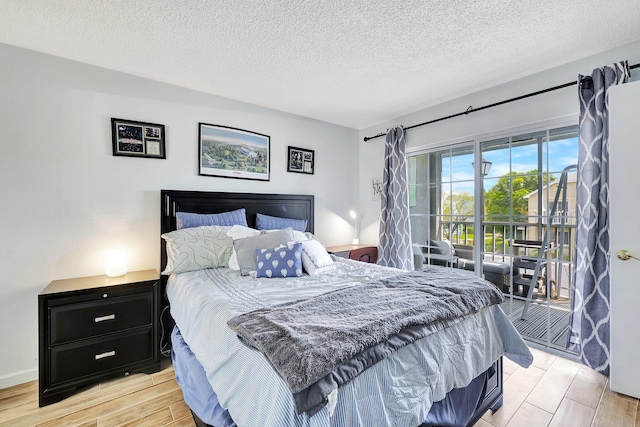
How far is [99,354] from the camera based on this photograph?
2043 millimetres

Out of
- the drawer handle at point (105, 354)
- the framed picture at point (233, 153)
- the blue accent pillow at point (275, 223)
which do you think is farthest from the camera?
the blue accent pillow at point (275, 223)

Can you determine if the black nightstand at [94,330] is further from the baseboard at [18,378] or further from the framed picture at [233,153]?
the framed picture at [233,153]

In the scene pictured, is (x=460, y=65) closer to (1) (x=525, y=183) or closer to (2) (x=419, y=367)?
(1) (x=525, y=183)

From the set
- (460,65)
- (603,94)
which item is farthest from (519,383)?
(460,65)

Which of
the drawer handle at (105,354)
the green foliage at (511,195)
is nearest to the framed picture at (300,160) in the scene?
the green foliage at (511,195)

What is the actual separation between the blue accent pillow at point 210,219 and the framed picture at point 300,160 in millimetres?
927

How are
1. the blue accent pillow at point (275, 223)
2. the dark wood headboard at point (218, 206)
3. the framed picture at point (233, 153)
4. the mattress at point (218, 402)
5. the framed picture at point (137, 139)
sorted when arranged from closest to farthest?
the mattress at point (218, 402) → the framed picture at point (137, 139) → the dark wood headboard at point (218, 206) → the framed picture at point (233, 153) → the blue accent pillow at point (275, 223)

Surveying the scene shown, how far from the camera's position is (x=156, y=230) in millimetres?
2654

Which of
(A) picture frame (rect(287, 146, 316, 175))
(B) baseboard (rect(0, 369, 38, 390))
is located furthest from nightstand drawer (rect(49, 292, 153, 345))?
(A) picture frame (rect(287, 146, 316, 175))

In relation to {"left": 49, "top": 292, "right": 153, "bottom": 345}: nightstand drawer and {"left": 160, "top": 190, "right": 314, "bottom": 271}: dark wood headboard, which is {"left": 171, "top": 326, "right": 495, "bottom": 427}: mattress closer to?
{"left": 49, "top": 292, "right": 153, "bottom": 345}: nightstand drawer

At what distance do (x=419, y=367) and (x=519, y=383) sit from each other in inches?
57.2

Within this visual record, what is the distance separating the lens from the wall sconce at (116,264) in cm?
229

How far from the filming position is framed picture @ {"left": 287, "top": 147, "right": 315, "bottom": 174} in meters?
3.53

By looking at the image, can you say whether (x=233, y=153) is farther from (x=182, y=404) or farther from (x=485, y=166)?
(x=485, y=166)
